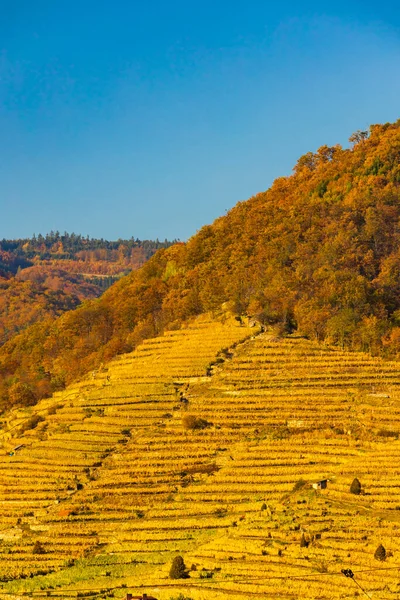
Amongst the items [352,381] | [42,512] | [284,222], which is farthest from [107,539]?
[284,222]

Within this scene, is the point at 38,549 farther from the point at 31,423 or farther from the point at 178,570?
the point at 31,423

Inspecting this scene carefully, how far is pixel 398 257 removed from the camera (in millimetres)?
64125

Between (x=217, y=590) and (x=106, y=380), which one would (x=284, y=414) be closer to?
(x=106, y=380)

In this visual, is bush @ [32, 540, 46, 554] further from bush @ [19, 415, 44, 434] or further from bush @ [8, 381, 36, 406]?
bush @ [8, 381, 36, 406]

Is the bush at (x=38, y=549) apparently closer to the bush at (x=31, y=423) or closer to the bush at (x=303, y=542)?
the bush at (x=303, y=542)

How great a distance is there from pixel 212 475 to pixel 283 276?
87.1 feet

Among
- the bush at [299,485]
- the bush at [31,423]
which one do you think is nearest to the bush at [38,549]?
the bush at [299,485]

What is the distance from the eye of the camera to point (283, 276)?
67.2 m

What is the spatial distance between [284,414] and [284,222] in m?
31.4

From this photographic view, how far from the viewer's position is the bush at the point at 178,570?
3144 centimetres

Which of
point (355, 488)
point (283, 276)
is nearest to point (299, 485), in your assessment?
point (355, 488)

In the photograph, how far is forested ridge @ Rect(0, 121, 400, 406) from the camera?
5931 cm

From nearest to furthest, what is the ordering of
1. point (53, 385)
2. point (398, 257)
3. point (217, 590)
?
point (217, 590) → point (398, 257) → point (53, 385)

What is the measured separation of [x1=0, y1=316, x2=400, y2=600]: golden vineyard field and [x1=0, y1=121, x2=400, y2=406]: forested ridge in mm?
3891
